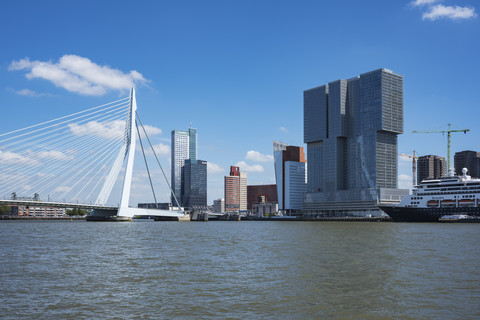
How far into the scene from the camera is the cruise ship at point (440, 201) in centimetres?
12012

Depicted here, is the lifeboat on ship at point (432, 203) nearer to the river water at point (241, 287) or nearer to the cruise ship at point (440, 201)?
the cruise ship at point (440, 201)

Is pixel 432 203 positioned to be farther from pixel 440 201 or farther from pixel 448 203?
pixel 448 203

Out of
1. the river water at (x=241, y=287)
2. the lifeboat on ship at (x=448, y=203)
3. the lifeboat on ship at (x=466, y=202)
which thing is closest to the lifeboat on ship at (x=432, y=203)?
the lifeboat on ship at (x=448, y=203)

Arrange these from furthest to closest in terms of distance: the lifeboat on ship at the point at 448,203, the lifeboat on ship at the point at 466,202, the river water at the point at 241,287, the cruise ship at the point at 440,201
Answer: the lifeboat on ship at the point at 448,203 → the cruise ship at the point at 440,201 → the lifeboat on ship at the point at 466,202 → the river water at the point at 241,287

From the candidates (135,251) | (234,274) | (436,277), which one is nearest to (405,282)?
(436,277)

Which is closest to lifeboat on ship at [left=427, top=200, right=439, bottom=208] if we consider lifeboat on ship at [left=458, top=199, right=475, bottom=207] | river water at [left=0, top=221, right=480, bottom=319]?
lifeboat on ship at [left=458, top=199, right=475, bottom=207]

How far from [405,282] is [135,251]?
69.1ft

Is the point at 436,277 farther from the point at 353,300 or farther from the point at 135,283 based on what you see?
the point at 135,283

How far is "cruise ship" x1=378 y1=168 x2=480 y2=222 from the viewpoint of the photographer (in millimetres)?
120125

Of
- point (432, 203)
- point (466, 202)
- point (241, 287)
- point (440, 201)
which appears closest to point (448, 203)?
point (440, 201)

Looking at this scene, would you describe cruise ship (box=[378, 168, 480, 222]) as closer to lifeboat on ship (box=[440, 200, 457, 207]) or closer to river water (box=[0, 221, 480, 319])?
lifeboat on ship (box=[440, 200, 457, 207])

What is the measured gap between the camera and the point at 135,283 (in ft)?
66.4

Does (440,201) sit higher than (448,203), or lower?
higher

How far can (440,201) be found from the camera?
124688mm
